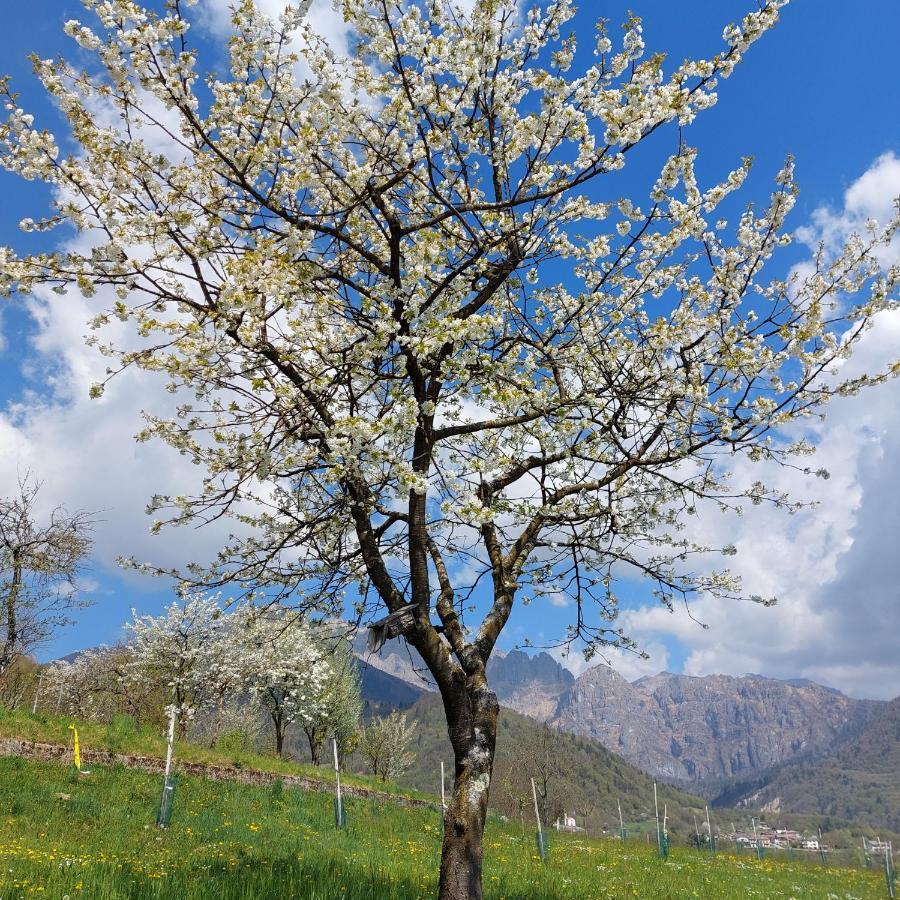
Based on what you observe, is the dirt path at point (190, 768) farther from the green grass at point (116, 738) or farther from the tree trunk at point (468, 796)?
the tree trunk at point (468, 796)

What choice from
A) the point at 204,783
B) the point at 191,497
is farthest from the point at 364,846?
the point at 191,497

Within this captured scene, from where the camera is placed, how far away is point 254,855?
9.98 m

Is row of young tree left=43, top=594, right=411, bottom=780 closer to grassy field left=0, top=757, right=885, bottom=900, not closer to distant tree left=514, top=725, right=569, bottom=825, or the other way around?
distant tree left=514, top=725, right=569, bottom=825

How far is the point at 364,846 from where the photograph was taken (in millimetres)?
13141

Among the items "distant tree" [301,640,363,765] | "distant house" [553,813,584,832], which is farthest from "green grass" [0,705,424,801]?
"distant house" [553,813,584,832]

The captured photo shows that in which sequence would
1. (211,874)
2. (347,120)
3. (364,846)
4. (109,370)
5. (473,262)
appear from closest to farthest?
(109,370) < (347,120) < (473,262) < (211,874) < (364,846)

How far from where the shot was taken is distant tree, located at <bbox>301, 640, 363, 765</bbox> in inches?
1828

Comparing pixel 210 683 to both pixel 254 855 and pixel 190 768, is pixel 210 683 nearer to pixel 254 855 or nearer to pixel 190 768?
pixel 190 768

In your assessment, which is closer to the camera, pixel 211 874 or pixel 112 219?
pixel 112 219

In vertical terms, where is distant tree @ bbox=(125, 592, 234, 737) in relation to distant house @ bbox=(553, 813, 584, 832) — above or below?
above

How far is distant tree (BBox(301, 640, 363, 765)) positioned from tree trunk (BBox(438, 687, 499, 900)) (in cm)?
3995

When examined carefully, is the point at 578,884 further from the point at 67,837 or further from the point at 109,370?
the point at 109,370

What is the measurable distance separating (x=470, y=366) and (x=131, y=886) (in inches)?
254

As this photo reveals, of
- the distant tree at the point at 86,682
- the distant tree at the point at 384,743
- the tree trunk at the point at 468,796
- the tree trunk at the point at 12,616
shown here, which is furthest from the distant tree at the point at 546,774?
the tree trunk at the point at 468,796
